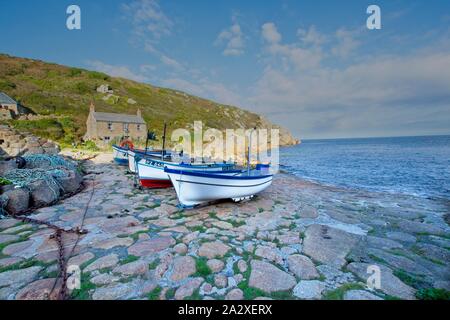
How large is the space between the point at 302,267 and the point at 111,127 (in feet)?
139

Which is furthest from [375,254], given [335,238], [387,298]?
[387,298]

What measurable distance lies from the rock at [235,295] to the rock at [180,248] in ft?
4.66

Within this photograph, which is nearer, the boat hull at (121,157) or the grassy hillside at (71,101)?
the boat hull at (121,157)

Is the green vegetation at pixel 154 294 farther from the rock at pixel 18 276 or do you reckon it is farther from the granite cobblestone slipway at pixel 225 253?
the rock at pixel 18 276

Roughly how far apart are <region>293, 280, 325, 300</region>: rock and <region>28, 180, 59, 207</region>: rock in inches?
309

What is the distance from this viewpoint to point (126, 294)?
292 cm

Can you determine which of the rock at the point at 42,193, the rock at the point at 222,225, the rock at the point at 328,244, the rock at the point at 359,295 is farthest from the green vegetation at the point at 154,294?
the rock at the point at 42,193

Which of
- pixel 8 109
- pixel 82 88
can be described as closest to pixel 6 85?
pixel 82 88

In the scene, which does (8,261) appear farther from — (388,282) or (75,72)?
(75,72)

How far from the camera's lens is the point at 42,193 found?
677cm

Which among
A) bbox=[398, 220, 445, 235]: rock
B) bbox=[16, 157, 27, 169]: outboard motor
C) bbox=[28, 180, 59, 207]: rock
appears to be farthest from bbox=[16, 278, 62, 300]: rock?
bbox=[16, 157, 27, 169]: outboard motor

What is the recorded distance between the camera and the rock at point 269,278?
10.4 ft
